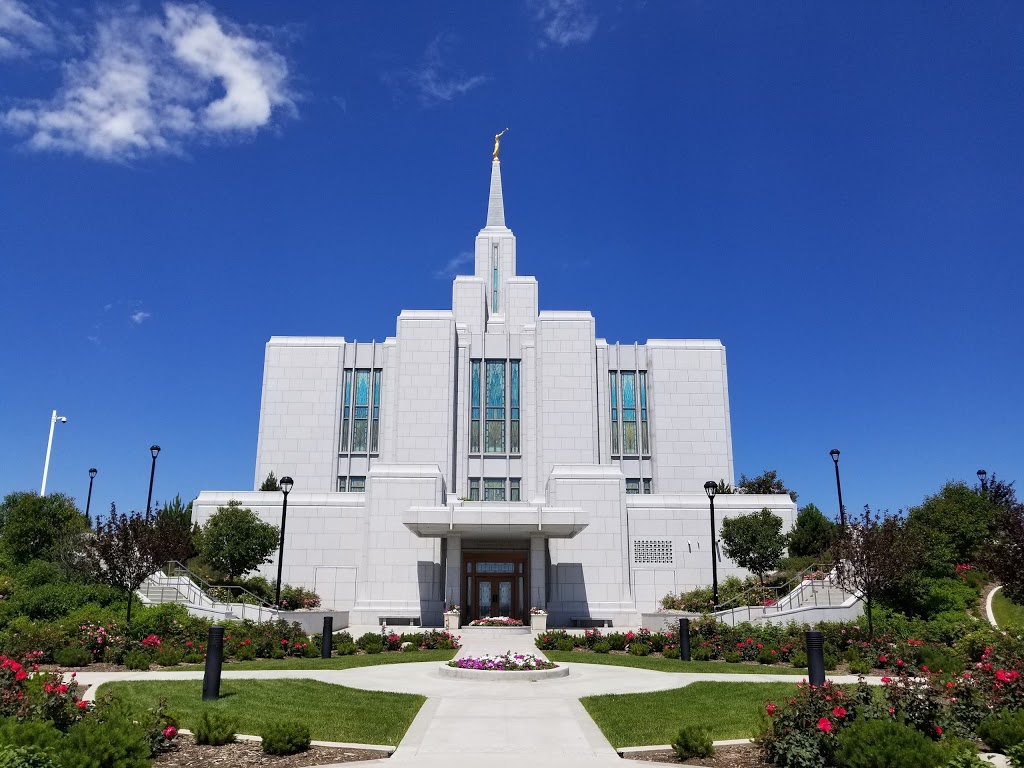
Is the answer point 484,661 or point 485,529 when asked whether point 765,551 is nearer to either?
point 485,529

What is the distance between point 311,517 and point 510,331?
70.3ft

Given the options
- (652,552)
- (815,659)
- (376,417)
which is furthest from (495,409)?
(815,659)

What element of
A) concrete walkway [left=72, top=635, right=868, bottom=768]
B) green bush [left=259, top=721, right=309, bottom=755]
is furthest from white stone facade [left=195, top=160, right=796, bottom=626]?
green bush [left=259, top=721, right=309, bottom=755]

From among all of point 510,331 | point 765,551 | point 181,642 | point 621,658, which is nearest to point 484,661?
point 621,658

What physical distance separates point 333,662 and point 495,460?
32715mm

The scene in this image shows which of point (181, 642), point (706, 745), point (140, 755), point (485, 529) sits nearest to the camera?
point (140, 755)

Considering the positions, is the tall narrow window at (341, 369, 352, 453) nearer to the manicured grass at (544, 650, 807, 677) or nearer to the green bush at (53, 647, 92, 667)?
the manicured grass at (544, 650, 807, 677)

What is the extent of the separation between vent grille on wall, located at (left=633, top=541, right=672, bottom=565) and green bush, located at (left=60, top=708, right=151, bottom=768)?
38.1 metres

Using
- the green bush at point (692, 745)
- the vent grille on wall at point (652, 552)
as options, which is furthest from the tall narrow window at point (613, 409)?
the green bush at point (692, 745)

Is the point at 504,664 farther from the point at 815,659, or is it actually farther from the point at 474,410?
the point at 474,410

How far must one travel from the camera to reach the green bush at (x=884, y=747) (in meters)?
8.02

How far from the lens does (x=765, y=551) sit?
40.2 m

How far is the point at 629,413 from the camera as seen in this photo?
2249 inches

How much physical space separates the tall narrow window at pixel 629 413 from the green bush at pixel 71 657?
4210 centimetres
